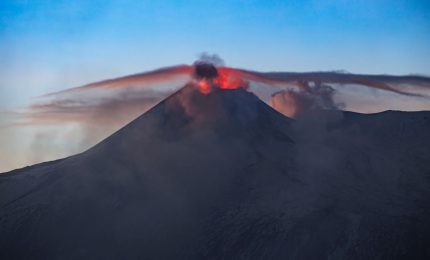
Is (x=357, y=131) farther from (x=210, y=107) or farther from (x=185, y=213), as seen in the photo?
(x=185, y=213)

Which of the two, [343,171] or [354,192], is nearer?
[354,192]

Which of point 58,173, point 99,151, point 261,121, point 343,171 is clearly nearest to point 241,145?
point 261,121

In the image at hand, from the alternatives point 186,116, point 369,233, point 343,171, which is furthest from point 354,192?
point 186,116

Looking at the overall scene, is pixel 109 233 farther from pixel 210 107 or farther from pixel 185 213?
pixel 210 107

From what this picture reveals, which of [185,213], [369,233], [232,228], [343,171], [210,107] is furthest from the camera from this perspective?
[210,107]

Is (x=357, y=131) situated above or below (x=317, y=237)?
above

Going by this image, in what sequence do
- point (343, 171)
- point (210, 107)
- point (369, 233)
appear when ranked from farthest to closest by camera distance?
point (210, 107) → point (343, 171) → point (369, 233)

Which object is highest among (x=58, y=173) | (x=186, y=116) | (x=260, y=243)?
(x=186, y=116)
